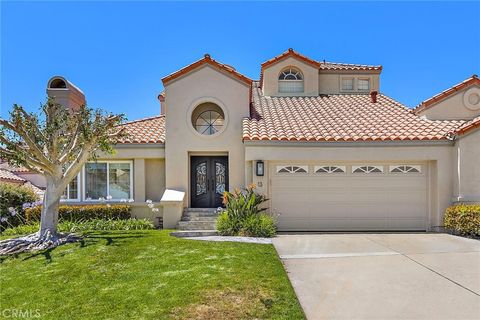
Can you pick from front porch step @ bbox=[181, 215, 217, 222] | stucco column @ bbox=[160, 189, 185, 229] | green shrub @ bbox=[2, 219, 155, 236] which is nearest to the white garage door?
front porch step @ bbox=[181, 215, 217, 222]

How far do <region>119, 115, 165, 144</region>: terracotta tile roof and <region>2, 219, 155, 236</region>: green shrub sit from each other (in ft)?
10.8

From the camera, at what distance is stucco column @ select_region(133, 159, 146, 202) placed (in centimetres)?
1498

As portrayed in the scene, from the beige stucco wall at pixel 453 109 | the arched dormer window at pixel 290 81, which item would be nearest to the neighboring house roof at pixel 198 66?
the arched dormer window at pixel 290 81

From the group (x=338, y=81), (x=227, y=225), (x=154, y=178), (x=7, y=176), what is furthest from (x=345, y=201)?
(x=7, y=176)

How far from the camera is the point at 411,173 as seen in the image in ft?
45.2

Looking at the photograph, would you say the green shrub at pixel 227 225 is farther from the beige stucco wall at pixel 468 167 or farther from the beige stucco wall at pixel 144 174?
the beige stucco wall at pixel 468 167

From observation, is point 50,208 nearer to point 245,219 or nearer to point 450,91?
point 245,219

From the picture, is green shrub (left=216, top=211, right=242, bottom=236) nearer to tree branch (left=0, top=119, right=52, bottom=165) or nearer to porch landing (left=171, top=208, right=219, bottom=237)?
porch landing (left=171, top=208, right=219, bottom=237)

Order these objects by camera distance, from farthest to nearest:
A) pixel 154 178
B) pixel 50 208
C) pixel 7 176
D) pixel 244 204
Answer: pixel 7 176 → pixel 154 178 → pixel 244 204 → pixel 50 208

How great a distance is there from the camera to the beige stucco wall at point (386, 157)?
13383mm

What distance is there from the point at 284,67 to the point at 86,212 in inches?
490

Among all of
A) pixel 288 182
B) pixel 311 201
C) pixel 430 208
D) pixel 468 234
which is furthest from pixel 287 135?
pixel 468 234

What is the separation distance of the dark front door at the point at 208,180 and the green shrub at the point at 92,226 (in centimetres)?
239

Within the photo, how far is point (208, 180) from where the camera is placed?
15320 millimetres
